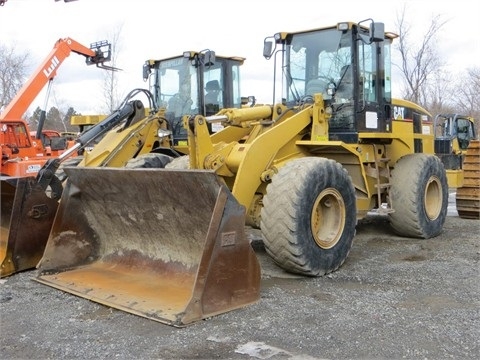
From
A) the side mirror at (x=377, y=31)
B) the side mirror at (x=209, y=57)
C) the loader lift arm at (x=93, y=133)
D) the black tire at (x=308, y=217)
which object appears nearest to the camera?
the black tire at (x=308, y=217)

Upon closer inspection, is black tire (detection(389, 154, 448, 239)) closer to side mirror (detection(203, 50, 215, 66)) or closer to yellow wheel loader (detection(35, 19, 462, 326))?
yellow wheel loader (detection(35, 19, 462, 326))

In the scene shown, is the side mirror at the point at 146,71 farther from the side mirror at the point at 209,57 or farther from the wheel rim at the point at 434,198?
the wheel rim at the point at 434,198

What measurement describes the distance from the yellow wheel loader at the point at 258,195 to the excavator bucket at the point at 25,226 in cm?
35

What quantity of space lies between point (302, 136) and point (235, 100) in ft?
12.9

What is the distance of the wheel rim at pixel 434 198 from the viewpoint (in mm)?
7758

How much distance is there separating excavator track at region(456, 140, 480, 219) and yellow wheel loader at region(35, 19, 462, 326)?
2.26m

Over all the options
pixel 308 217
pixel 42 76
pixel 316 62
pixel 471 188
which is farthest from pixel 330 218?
pixel 42 76

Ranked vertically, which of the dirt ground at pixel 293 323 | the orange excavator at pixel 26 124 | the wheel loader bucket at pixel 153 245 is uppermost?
the orange excavator at pixel 26 124

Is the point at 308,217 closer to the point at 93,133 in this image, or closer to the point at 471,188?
the point at 93,133

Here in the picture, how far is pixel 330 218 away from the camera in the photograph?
5.77 m

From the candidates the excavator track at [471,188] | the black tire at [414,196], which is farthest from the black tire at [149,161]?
the excavator track at [471,188]

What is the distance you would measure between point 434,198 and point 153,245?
4.54m

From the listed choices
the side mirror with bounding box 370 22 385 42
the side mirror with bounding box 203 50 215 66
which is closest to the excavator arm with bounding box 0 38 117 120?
the side mirror with bounding box 203 50 215 66

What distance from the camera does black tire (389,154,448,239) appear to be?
7195mm
